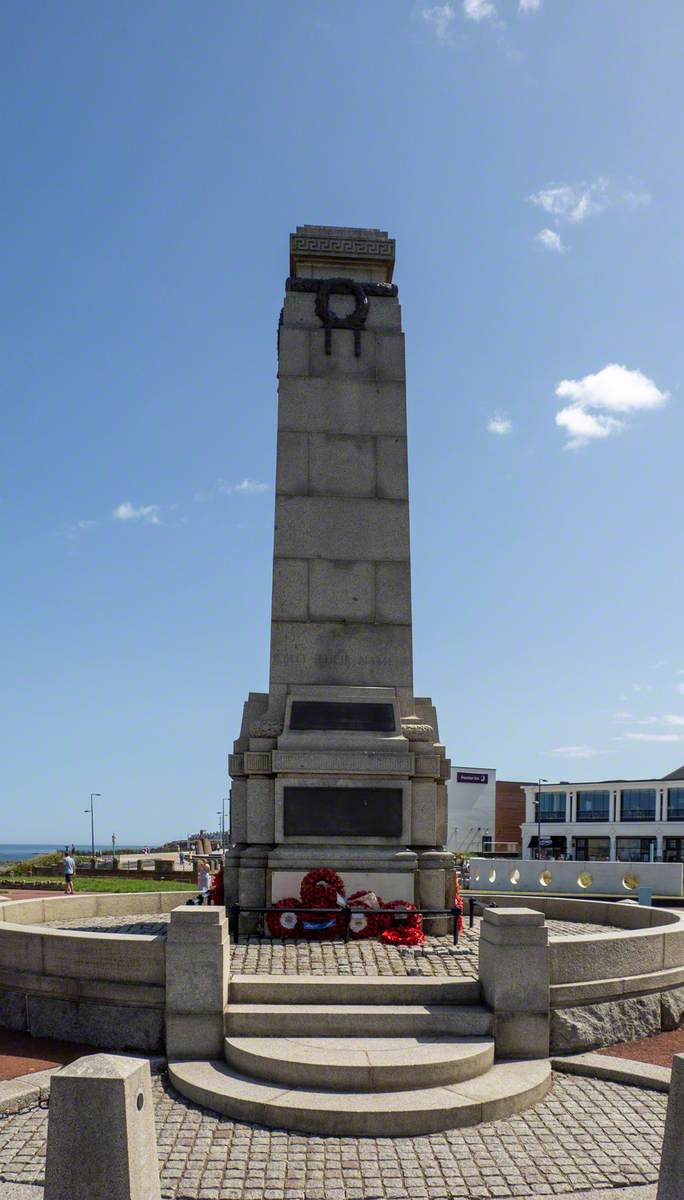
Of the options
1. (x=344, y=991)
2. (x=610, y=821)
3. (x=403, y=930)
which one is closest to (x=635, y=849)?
(x=610, y=821)

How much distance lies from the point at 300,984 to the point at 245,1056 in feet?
4.00

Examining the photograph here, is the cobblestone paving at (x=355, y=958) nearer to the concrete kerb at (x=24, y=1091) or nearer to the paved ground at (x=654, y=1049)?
the paved ground at (x=654, y=1049)

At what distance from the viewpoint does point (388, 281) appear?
58.8 ft

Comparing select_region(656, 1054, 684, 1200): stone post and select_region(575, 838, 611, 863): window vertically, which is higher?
select_region(656, 1054, 684, 1200): stone post

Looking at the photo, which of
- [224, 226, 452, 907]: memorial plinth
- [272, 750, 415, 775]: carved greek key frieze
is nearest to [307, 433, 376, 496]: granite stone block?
[224, 226, 452, 907]: memorial plinth

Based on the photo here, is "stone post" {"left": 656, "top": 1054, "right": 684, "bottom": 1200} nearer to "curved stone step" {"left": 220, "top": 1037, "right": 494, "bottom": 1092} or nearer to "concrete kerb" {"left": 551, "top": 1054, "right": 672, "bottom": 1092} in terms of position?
"curved stone step" {"left": 220, "top": 1037, "right": 494, "bottom": 1092}

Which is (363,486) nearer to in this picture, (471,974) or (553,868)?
(471,974)

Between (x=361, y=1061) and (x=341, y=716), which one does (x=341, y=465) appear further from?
(x=361, y=1061)

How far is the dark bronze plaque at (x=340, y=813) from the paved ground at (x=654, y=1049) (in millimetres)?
4863

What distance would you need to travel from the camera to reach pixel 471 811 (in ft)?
270

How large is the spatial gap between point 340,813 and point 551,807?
66682 millimetres

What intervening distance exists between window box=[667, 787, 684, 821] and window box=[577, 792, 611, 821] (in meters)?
5.26

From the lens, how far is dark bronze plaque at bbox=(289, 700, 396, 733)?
50.0 feet

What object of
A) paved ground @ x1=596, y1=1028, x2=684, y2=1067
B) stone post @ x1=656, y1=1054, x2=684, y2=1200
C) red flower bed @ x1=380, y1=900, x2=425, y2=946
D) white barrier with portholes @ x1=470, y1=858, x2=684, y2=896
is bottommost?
white barrier with portholes @ x1=470, y1=858, x2=684, y2=896
